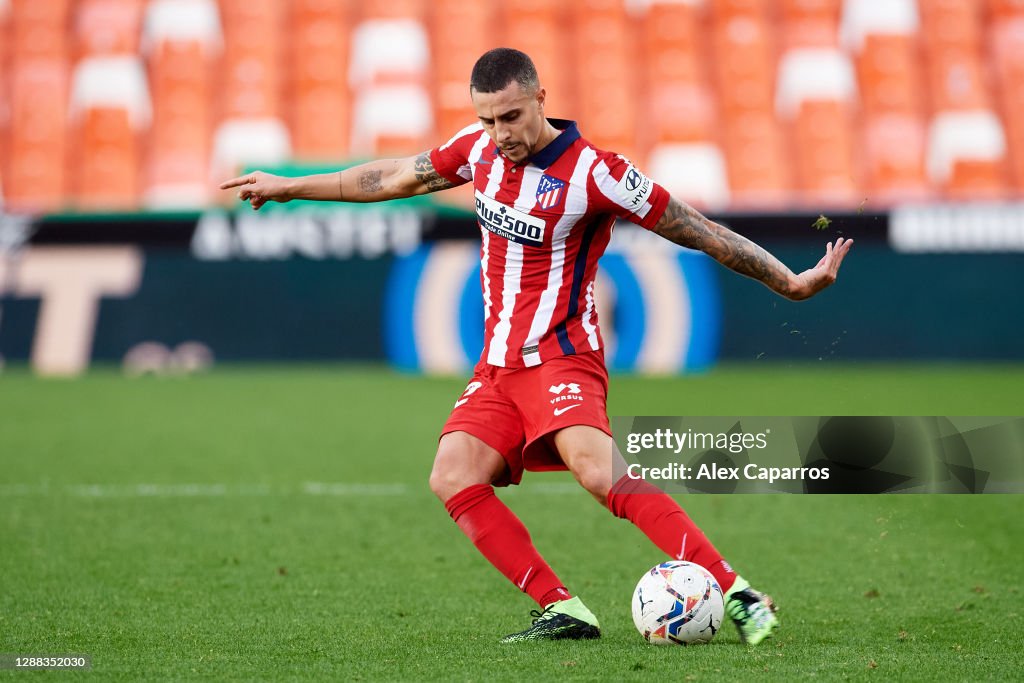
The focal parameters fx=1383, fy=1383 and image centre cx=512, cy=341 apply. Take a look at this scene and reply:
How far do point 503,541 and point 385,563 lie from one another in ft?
4.68

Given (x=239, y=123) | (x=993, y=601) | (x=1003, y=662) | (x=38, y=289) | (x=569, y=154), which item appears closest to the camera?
(x=1003, y=662)

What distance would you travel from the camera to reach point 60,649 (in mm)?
4055

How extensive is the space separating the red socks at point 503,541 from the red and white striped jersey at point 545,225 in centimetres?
45

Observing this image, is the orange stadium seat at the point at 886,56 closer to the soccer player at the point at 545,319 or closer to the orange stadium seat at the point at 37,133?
the orange stadium seat at the point at 37,133

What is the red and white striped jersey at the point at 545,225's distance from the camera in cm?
421

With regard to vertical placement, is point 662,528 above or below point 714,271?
below

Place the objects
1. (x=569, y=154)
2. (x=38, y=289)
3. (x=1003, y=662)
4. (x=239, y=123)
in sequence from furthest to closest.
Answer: (x=239, y=123), (x=38, y=289), (x=569, y=154), (x=1003, y=662)

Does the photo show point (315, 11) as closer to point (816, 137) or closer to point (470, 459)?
point (816, 137)

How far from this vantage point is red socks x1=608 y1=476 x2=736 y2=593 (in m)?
4.15

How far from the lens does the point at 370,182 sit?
468 centimetres

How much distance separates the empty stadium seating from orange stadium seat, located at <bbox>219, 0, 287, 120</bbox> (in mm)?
29

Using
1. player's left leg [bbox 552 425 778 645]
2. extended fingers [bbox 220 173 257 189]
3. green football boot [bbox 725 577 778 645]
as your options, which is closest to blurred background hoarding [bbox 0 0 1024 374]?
extended fingers [bbox 220 173 257 189]

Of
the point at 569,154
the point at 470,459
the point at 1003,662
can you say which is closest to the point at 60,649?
the point at 470,459

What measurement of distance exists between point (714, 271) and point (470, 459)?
9010 mm
